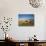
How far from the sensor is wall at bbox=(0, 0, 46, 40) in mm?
5949

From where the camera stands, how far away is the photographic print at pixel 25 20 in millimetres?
6000

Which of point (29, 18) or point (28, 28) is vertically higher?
point (29, 18)

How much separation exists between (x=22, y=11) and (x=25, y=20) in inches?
16.5

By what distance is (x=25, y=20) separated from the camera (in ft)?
19.7

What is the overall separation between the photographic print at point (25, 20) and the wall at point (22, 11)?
14 cm

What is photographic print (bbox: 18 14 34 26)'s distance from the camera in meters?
6.00

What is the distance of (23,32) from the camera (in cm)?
596

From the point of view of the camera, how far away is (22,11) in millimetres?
6004

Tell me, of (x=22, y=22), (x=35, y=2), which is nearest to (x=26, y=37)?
(x=22, y=22)

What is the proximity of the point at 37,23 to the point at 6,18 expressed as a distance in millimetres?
1380

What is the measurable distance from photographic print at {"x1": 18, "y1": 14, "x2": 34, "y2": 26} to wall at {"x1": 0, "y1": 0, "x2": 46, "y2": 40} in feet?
0.46

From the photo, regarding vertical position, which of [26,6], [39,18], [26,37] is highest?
[26,6]

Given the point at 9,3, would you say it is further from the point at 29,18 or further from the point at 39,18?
the point at 39,18

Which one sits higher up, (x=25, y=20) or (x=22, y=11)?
(x=22, y=11)
